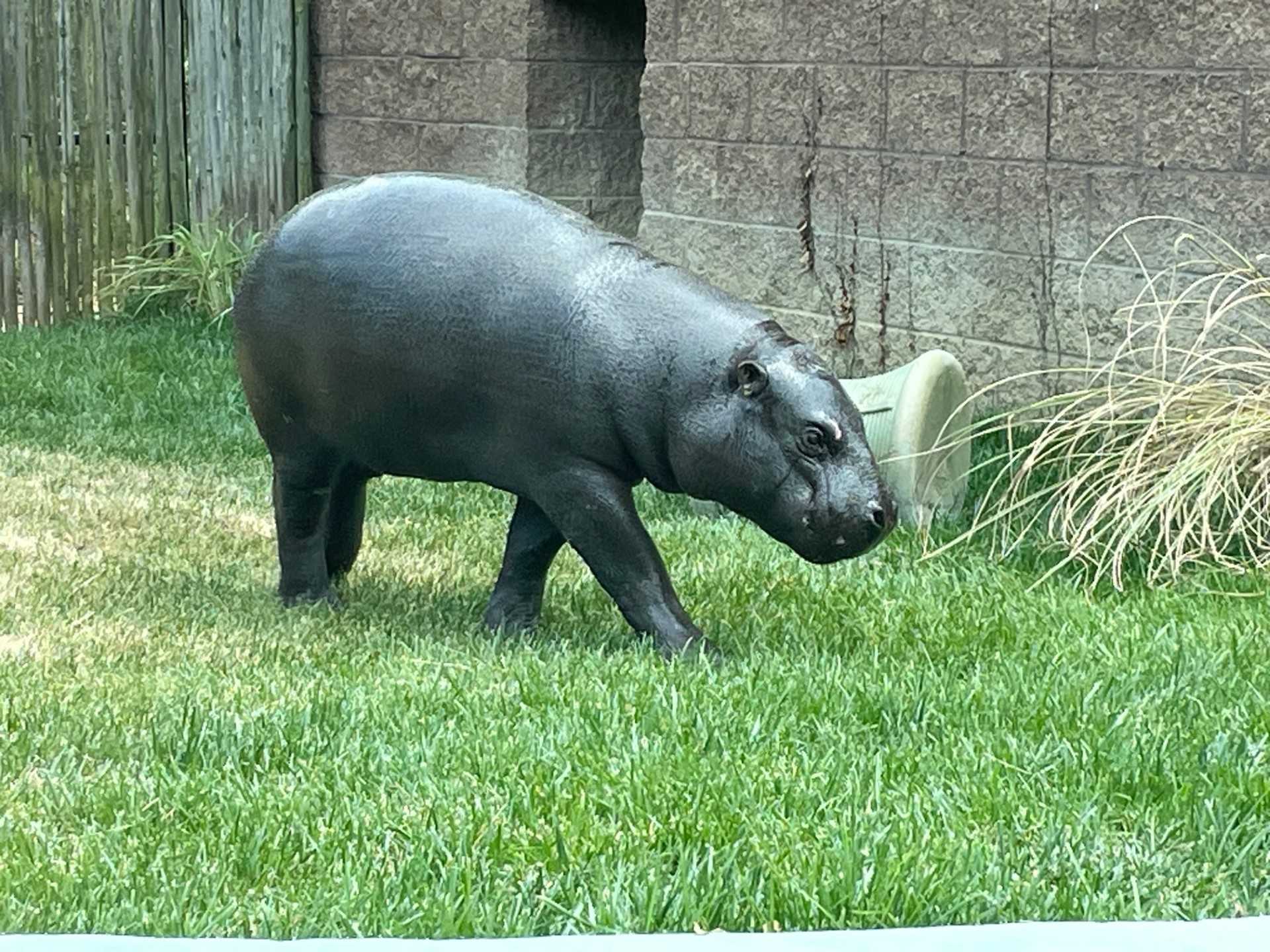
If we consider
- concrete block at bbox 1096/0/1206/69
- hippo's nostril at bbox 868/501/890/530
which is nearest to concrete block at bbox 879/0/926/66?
concrete block at bbox 1096/0/1206/69

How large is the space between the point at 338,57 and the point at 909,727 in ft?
24.7

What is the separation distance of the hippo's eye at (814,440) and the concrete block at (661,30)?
15.0ft

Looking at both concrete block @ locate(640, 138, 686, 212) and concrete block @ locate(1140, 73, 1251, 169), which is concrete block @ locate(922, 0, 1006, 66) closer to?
concrete block @ locate(1140, 73, 1251, 169)

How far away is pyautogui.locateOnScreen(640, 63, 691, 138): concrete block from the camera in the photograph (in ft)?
30.0

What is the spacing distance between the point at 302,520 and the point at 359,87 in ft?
18.4

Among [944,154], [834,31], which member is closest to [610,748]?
[944,154]

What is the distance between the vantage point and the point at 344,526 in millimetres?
6129

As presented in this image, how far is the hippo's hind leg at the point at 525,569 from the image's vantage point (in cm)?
552

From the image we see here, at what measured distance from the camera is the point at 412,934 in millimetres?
3371

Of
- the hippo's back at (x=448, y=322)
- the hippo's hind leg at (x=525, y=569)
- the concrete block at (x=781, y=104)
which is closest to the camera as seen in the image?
the hippo's back at (x=448, y=322)

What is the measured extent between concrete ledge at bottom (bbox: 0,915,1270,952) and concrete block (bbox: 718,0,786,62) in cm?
621

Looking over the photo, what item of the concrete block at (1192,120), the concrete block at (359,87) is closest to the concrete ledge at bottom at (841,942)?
the concrete block at (1192,120)

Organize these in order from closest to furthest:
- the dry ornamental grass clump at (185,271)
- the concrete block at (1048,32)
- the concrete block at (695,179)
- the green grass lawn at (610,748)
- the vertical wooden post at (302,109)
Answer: the green grass lawn at (610,748)
the concrete block at (1048,32)
the concrete block at (695,179)
the dry ornamental grass clump at (185,271)
the vertical wooden post at (302,109)

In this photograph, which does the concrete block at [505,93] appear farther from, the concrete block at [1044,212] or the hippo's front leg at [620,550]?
the hippo's front leg at [620,550]
